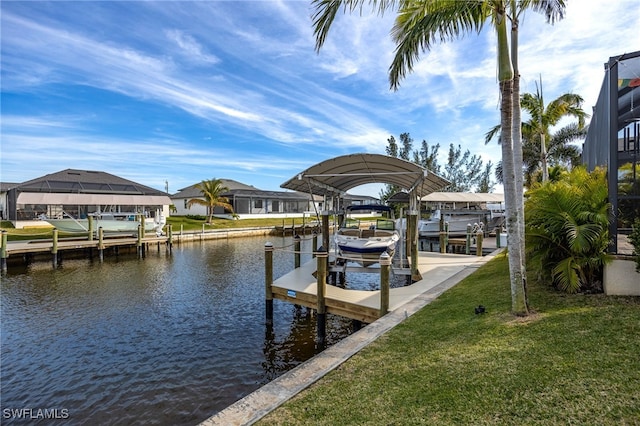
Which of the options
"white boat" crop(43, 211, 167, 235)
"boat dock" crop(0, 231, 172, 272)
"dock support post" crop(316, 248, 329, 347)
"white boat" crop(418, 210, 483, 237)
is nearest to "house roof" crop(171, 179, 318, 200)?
"white boat" crop(43, 211, 167, 235)

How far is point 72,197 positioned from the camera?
1096 inches

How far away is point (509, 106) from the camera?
5.94 metres

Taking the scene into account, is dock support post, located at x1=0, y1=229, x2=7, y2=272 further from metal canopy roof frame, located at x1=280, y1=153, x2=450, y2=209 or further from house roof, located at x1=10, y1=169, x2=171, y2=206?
metal canopy roof frame, located at x1=280, y1=153, x2=450, y2=209

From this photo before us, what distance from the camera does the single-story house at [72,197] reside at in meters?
27.3

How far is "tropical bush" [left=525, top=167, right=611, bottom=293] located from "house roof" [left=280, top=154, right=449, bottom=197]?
3.36 m

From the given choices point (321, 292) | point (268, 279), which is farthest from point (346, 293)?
point (268, 279)

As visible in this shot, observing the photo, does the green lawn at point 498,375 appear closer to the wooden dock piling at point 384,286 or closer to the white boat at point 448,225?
the wooden dock piling at point 384,286

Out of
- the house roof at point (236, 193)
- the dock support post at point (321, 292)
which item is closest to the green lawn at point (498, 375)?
the dock support post at point (321, 292)

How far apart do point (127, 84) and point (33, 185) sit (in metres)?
19.2

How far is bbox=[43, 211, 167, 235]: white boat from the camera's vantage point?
75.9ft

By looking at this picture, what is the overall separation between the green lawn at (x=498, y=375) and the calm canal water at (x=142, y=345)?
2.97 meters

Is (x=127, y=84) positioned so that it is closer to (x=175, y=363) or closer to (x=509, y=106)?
(x=175, y=363)

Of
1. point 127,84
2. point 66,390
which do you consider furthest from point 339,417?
point 127,84

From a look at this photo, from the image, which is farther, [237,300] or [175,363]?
[237,300]
